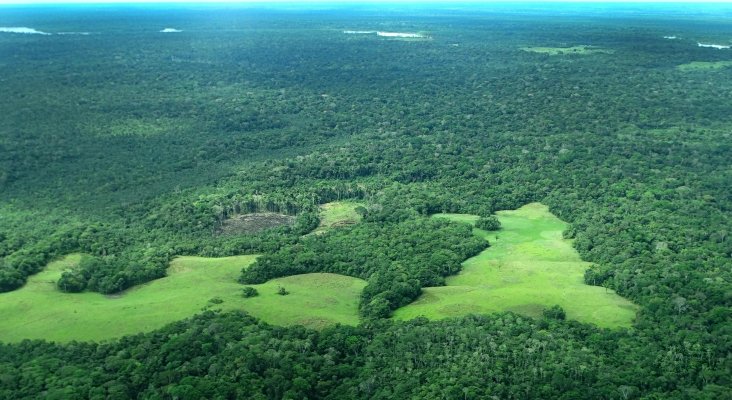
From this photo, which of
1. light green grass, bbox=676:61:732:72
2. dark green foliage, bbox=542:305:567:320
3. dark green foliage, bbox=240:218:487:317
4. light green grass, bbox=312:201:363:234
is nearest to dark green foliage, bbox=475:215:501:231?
dark green foliage, bbox=240:218:487:317

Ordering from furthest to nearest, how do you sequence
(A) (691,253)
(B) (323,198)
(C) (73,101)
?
(C) (73,101) < (B) (323,198) < (A) (691,253)

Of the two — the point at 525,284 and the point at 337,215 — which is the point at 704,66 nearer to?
the point at 337,215

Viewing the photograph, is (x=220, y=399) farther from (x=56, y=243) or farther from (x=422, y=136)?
(x=422, y=136)

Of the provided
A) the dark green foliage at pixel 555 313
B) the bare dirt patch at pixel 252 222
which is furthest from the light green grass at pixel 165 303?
the dark green foliage at pixel 555 313

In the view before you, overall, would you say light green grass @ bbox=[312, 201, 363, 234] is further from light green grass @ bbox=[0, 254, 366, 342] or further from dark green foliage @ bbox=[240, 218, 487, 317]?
light green grass @ bbox=[0, 254, 366, 342]

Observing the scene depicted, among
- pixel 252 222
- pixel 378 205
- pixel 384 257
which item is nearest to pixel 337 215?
pixel 378 205

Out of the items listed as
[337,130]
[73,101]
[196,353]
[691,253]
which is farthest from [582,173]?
[73,101]

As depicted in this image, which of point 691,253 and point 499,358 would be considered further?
point 691,253
